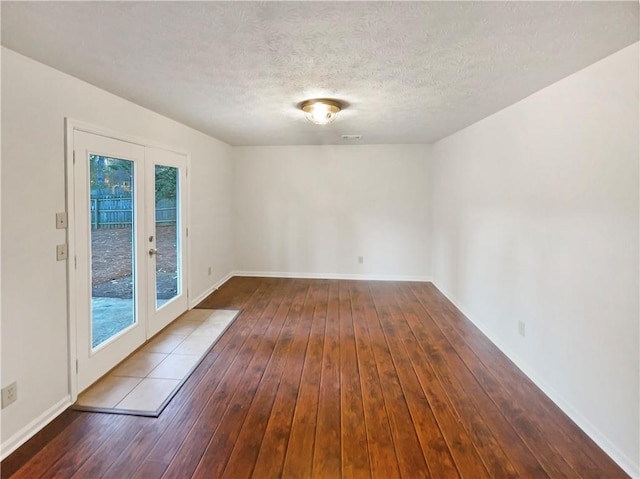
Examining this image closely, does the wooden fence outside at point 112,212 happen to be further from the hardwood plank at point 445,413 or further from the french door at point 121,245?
the hardwood plank at point 445,413

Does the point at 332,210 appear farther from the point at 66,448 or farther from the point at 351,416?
the point at 66,448

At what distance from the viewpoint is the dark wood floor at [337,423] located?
73.2 inches

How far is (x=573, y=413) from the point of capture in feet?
7.41

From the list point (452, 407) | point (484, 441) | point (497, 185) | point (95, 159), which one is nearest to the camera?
point (484, 441)

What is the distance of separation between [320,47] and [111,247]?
232 centimetres

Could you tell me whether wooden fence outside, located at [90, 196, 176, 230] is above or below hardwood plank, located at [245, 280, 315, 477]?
above

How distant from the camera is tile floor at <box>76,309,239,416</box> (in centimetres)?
242

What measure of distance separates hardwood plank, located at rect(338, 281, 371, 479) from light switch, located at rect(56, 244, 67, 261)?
2.18 metres

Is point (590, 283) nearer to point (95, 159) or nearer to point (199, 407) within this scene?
point (199, 407)

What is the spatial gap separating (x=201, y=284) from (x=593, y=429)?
4.33m

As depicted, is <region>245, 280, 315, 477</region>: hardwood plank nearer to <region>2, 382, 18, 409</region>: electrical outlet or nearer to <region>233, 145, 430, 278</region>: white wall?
<region>2, 382, 18, 409</region>: electrical outlet

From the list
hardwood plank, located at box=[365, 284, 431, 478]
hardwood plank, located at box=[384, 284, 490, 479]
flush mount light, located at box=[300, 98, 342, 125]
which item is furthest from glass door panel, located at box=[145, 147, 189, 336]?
hardwood plank, located at box=[384, 284, 490, 479]

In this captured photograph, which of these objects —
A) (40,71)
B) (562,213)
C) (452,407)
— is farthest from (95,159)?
(562,213)

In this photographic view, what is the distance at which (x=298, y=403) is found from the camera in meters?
2.43
